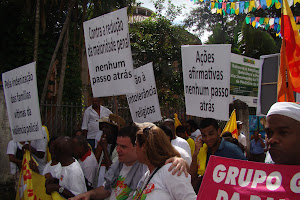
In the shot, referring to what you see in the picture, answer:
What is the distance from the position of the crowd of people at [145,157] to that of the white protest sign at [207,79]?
2.13 ft

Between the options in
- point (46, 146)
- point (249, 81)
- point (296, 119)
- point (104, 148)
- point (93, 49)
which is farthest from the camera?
point (249, 81)

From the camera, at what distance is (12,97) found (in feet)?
19.6

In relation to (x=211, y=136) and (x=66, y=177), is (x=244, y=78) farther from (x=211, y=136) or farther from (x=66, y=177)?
(x=66, y=177)

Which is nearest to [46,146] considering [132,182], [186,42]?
[132,182]

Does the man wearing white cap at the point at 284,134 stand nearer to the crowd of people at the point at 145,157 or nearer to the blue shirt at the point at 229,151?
the crowd of people at the point at 145,157

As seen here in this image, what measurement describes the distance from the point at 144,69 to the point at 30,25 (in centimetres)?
706

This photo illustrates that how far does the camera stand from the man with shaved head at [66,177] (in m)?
3.98

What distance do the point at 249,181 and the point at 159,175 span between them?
2.71 ft

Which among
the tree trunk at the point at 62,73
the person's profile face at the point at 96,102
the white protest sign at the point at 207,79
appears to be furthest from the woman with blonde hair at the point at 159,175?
the tree trunk at the point at 62,73

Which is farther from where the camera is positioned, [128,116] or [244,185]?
[128,116]

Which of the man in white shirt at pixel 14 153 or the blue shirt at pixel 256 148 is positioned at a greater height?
the man in white shirt at pixel 14 153

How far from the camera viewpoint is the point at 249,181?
2068mm

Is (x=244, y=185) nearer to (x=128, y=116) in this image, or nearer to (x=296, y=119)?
(x=296, y=119)

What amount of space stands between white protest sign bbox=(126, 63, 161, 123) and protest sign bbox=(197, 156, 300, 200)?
409cm
